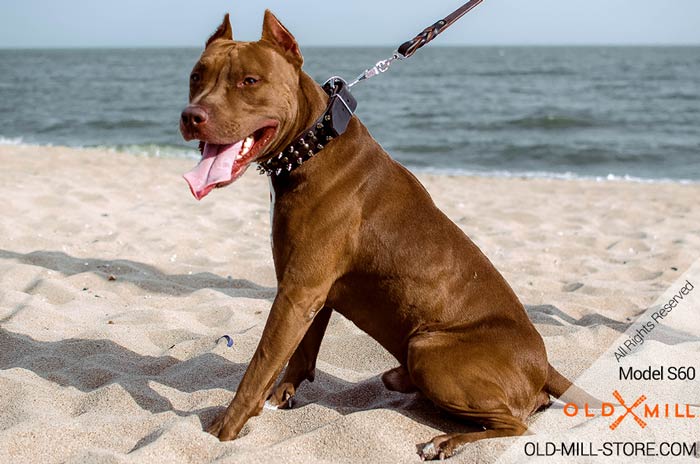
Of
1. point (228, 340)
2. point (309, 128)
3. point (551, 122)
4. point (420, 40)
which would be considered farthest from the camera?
point (551, 122)

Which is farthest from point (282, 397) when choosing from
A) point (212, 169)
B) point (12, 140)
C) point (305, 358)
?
point (12, 140)

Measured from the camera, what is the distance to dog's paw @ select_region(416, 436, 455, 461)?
3.12 metres

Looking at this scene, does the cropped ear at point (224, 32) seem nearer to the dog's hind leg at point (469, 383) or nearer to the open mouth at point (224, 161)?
the open mouth at point (224, 161)

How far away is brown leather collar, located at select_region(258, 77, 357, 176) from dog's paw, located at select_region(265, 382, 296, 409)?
109 cm

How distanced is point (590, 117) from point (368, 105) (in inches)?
280

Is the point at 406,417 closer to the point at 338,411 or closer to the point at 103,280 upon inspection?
the point at 338,411

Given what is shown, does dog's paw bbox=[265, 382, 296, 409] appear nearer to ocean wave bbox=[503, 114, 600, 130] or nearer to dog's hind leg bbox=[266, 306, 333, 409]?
dog's hind leg bbox=[266, 306, 333, 409]

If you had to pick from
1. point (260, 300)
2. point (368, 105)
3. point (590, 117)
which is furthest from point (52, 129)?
point (260, 300)

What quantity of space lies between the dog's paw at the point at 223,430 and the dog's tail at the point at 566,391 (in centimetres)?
145

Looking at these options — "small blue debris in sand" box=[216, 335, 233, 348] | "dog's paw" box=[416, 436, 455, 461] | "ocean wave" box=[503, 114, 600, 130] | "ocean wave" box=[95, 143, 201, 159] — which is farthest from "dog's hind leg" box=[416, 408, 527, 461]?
"ocean wave" box=[503, 114, 600, 130]

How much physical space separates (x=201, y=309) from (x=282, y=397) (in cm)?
163

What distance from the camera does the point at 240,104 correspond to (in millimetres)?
3125

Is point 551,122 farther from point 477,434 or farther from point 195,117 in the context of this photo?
point 195,117

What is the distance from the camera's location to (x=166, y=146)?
54.9 ft
